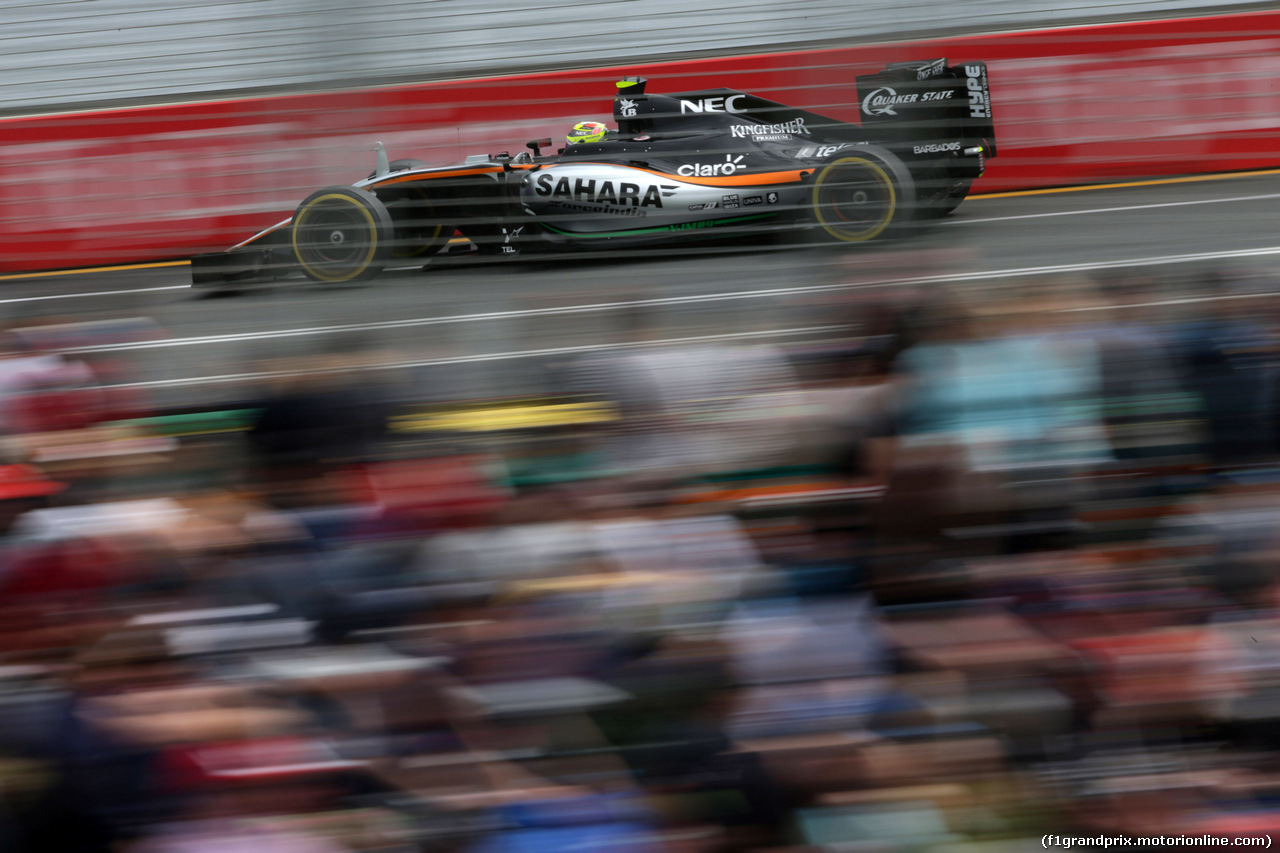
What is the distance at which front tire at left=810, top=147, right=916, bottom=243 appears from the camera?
207 cm

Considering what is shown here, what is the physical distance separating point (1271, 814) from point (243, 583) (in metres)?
1.68

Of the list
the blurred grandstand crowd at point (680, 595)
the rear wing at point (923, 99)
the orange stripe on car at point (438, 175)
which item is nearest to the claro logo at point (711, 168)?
Answer: the orange stripe on car at point (438, 175)

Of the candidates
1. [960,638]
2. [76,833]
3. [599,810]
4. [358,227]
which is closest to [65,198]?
[358,227]

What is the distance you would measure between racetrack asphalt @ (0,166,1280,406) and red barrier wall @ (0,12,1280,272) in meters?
0.08

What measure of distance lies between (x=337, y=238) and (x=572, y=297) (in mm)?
484

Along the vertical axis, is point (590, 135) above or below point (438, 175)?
above

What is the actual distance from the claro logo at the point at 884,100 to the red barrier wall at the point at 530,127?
0.05m

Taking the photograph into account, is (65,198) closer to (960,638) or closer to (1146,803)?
(960,638)

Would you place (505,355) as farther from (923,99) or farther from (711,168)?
(711,168)

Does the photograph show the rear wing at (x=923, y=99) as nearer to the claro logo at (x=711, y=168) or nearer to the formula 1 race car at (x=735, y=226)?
the formula 1 race car at (x=735, y=226)

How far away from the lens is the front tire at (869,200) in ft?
6.80

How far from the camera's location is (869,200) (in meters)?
2.36

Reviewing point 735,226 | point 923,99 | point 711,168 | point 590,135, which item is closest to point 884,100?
point 923,99

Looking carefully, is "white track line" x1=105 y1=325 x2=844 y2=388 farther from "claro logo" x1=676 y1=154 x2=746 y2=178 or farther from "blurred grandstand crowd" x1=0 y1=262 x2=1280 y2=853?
"claro logo" x1=676 y1=154 x2=746 y2=178
